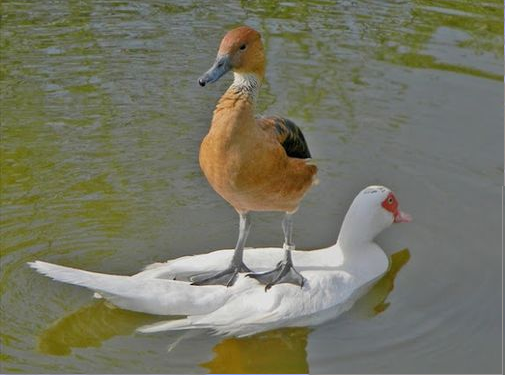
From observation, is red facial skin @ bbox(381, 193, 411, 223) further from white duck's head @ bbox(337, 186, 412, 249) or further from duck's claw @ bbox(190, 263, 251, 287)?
duck's claw @ bbox(190, 263, 251, 287)

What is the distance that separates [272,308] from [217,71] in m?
1.62

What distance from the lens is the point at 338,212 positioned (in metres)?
7.36

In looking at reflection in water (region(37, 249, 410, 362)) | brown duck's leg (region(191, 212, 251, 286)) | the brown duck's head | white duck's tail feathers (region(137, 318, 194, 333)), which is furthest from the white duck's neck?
the brown duck's head

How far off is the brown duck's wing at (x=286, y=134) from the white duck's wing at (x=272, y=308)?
86 cm

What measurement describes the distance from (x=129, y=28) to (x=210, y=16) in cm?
90

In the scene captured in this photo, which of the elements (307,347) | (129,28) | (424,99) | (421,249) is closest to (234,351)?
(307,347)

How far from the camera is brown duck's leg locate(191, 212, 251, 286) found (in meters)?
6.21

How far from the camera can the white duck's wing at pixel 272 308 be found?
5.93 metres

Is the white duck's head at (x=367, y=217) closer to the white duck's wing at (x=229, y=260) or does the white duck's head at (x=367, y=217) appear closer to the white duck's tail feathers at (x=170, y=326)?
the white duck's wing at (x=229, y=260)

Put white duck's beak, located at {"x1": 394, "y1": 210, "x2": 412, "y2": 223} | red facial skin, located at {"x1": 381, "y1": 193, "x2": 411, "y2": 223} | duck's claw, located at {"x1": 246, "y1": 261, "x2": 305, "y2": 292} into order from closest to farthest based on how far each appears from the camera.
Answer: duck's claw, located at {"x1": 246, "y1": 261, "x2": 305, "y2": 292}
red facial skin, located at {"x1": 381, "y1": 193, "x2": 411, "y2": 223}
white duck's beak, located at {"x1": 394, "y1": 210, "x2": 412, "y2": 223}

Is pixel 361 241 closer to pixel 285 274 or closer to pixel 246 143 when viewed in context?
pixel 285 274

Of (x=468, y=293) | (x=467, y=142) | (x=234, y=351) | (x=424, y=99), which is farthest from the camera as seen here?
(x=424, y=99)

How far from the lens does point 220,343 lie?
5918 mm

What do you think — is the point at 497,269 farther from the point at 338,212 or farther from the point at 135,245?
the point at 135,245
